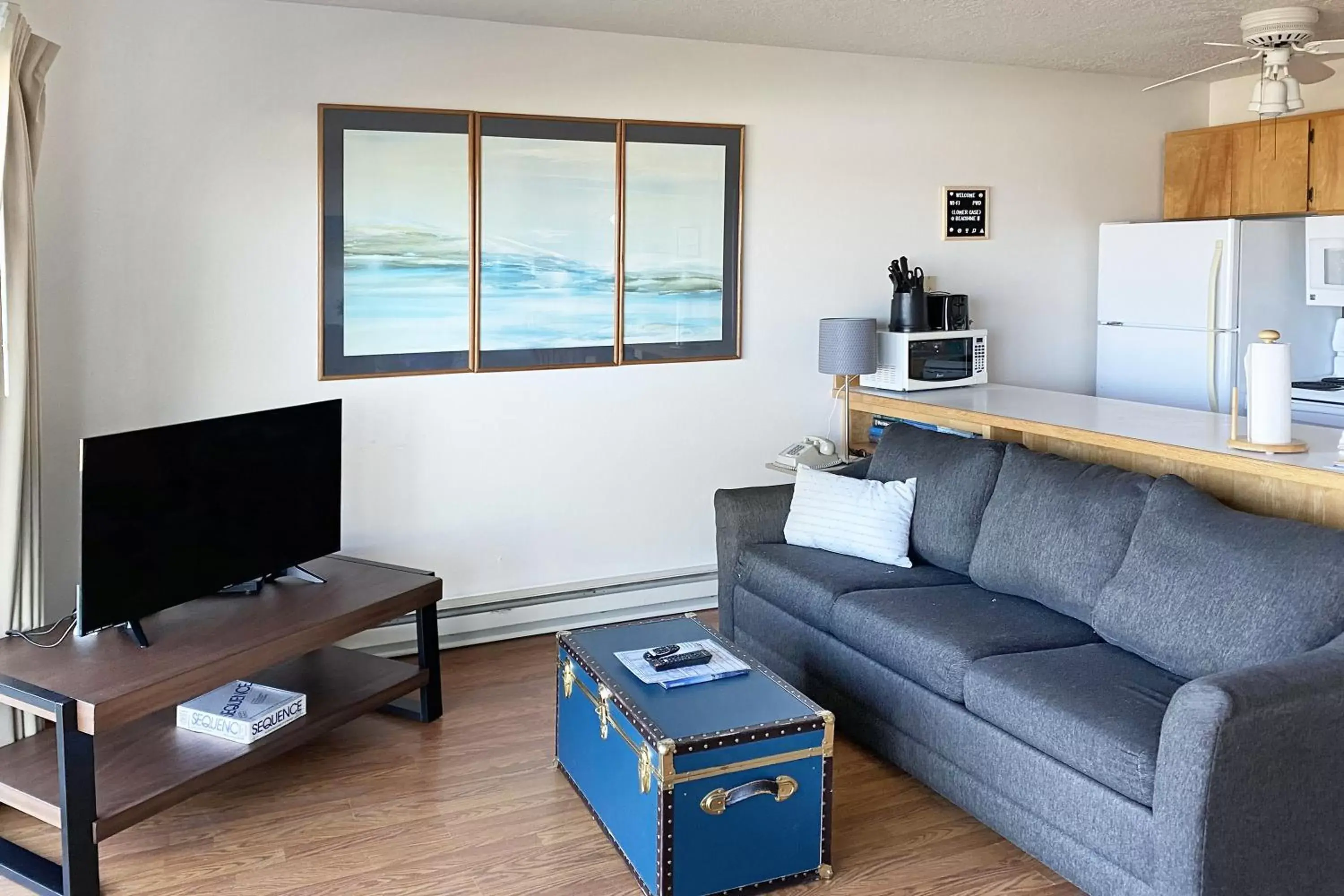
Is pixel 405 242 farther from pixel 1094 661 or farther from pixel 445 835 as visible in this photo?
pixel 1094 661

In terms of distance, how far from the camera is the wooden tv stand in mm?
2643

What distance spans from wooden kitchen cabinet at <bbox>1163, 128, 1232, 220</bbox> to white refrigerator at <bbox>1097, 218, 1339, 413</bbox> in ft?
1.00

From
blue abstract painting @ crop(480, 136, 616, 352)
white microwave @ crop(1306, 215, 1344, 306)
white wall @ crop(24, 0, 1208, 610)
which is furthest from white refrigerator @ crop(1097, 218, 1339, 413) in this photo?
blue abstract painting @ crop(480, 136, 616, 352)

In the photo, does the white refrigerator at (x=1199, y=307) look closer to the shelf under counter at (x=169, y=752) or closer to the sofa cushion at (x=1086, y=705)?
the sofa cushion at (x=1086, y=705)

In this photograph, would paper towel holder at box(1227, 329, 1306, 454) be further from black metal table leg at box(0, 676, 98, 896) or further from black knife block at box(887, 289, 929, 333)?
black metal table leg at box(0, 676, 98, 896)

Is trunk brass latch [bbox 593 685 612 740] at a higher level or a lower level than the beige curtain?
lower

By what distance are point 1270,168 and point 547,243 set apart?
3281mm

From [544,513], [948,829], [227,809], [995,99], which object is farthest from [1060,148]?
[227,809]

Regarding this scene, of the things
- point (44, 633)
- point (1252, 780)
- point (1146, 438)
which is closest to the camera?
point (1252, 780)

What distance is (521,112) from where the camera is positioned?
4.24 m

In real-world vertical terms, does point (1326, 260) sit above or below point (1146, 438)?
above

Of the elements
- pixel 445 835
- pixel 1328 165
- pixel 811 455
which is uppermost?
pixel 1328 165

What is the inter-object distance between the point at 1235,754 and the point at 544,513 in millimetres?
2795

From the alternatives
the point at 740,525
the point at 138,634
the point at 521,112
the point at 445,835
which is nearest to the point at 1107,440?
the point at 740,525
